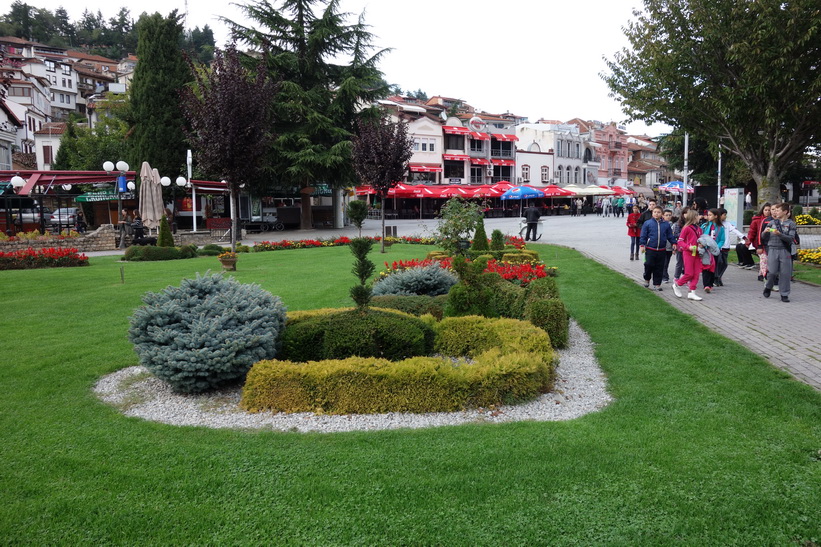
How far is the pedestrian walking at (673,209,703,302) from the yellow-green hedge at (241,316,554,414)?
6293 millimetres

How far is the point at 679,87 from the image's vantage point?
14.7 meters

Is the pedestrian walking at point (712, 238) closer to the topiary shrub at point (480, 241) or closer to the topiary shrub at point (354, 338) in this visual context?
the topiary shrub at point (480, 241)

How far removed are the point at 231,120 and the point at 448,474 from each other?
44.4 feet

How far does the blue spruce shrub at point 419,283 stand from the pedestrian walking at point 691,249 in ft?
14.2

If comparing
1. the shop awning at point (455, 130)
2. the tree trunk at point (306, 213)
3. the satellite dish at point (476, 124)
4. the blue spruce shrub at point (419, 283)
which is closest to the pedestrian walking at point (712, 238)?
the blue spruce shrub at point (419, 283)

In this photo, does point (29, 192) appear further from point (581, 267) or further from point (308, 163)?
point (581, 267)

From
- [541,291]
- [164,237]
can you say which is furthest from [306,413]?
[164,237]

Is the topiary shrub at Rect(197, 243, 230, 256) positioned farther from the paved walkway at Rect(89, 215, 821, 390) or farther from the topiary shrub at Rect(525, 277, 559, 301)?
the topiary shrub at Rect(525, 277, 559, 301)

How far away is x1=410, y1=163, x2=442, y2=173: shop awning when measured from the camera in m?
53.9

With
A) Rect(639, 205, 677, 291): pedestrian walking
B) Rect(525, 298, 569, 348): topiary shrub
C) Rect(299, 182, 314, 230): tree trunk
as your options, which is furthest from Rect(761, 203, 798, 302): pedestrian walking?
Rect(299, 182, 314, 230): tree trunk

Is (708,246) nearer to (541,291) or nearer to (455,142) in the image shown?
Answer: (541,291)

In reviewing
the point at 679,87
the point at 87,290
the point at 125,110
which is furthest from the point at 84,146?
the point at 679,87

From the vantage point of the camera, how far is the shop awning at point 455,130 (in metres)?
55.7

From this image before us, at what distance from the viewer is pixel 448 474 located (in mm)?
3756
